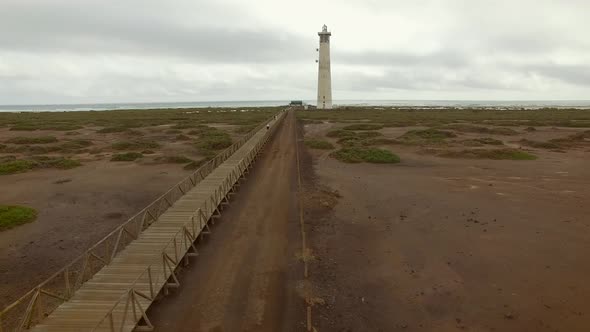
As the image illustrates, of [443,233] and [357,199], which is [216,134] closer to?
[357,199]

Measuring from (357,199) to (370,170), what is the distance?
Answer: 378 inches

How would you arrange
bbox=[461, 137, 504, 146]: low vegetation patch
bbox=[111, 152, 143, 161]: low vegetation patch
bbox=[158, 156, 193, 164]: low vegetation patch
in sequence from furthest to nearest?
bbox=[461, 137, 504, 146]: low vegetation patch, bbox=[111, 152, 143, 161]: low vegetation patch, bbox=[158, 156, 193, 164]: low vegetation patch

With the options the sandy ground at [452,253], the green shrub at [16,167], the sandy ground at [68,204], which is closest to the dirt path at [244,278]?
the sandy ground at [452,253]

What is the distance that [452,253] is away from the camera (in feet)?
49.9

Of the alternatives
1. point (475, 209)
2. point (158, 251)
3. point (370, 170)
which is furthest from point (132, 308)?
point (370, 170)

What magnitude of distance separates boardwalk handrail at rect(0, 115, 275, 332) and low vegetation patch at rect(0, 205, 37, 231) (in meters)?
5.84

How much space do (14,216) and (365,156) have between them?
2830 cm

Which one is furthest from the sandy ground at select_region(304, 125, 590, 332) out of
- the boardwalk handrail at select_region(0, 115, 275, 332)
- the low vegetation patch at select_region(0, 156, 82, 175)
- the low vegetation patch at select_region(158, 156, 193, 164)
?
the low vegetation patch at select_region(0, 156, 82, 175)

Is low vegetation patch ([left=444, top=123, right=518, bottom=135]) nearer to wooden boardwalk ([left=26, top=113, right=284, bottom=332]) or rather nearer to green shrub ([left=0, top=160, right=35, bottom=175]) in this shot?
wooden boardwalk ([left=26, top=113, right=284, bottom=332])

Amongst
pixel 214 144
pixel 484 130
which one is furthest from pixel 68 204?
pixel 484 130

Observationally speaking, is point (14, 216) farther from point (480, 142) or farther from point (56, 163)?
point (480, 142)

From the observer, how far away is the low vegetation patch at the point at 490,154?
36.8 meters

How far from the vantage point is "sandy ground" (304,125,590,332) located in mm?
10938

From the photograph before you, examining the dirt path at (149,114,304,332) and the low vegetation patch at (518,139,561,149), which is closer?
the dirt path at (149,114,304,332)
